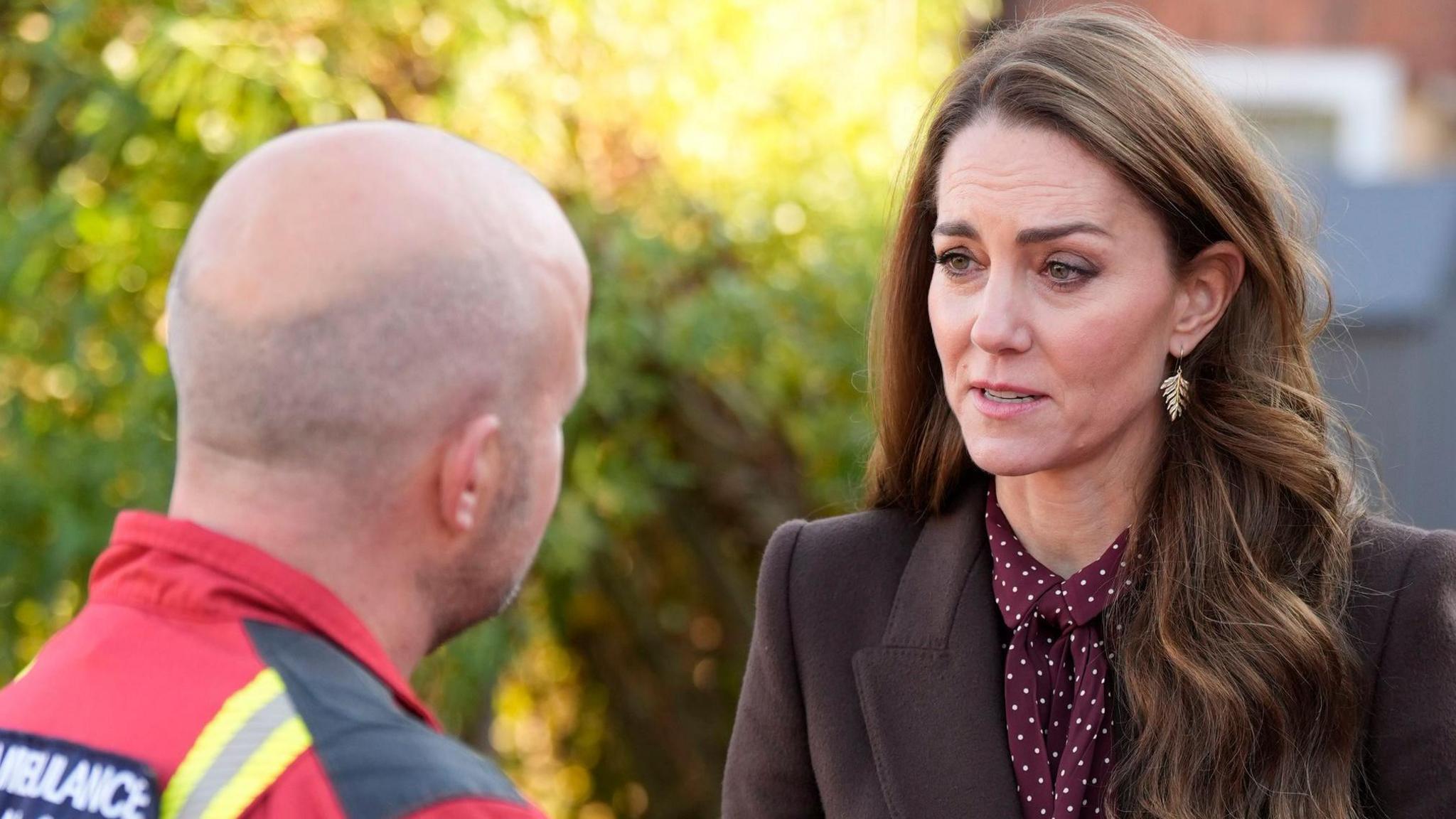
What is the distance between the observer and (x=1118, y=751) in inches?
85.4

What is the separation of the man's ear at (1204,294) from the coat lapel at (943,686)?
1.25 feet

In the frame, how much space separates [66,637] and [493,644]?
2560mm

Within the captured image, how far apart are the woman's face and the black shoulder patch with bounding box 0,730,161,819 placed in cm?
130

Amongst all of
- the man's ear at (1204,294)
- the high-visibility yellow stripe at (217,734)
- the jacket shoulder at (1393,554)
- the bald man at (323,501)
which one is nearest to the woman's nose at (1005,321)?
the man's ear at (1204,294)

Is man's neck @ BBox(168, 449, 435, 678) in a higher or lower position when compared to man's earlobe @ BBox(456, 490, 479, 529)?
lower

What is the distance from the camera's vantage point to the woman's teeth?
2221 millimetres

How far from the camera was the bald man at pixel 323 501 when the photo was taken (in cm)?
124

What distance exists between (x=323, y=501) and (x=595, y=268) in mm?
2642

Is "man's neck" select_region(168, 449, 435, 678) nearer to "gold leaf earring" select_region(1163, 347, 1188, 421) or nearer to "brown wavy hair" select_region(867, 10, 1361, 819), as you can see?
"brown wavy hair" select_region(867, 10, 1361, 819)

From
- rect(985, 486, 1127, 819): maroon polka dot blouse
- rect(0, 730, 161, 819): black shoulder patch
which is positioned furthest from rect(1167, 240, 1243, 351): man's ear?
rect(0, 730, 161, 819): black shoulder patch

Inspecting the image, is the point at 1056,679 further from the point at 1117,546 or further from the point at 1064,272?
the point at 1064,272

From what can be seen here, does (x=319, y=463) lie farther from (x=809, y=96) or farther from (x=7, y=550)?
(x=809, y=96)

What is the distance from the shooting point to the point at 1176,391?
231 cm

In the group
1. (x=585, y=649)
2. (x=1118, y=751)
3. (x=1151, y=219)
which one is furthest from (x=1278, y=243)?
(x=585, y=649)
